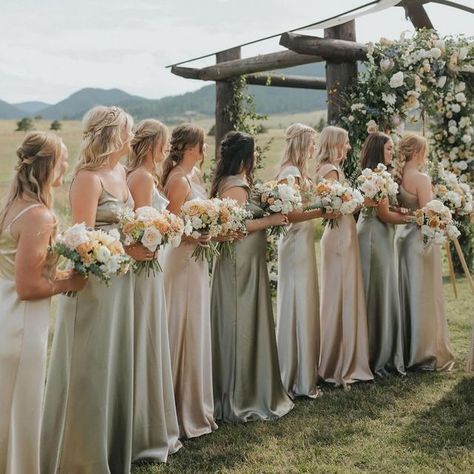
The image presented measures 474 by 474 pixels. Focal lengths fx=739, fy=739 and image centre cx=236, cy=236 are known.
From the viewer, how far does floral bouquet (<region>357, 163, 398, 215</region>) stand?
736 centimetres

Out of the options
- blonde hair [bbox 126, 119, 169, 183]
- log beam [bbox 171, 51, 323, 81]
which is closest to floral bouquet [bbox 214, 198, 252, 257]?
blonde hair [bbox 126, 119, 169, 183]

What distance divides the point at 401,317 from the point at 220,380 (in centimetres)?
254

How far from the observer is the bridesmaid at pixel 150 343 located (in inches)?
212

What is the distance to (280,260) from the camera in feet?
24.2

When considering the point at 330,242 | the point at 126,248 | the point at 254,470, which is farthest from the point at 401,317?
the point at 126,248

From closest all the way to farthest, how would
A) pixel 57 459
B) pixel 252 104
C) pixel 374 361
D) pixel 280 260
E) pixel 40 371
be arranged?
pixel 40 371 < pixel 57 459 < pixel 280 260 < pixel 374 361 < pixel 252 104

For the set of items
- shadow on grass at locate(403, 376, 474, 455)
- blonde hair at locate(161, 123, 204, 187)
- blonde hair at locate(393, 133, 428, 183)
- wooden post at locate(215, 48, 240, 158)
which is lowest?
shadow on grass at locate(403, 376, 474, 455)

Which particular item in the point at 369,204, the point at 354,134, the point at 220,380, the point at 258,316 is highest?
the point at 354,134

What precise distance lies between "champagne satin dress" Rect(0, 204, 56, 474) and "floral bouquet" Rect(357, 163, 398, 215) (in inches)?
152

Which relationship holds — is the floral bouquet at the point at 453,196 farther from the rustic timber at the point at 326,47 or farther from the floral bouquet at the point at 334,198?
the rustic timber at the point at 326,47

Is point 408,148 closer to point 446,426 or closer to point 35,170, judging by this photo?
point 446,426

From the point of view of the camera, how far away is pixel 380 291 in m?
7.92

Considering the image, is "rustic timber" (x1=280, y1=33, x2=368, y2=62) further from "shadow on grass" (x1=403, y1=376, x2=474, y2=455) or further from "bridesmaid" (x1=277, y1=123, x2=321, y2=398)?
"shadow on grass" (x1=403, y1=376, x2=474, y2=455)

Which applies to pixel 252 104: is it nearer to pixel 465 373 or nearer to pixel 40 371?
pixel 465 373
